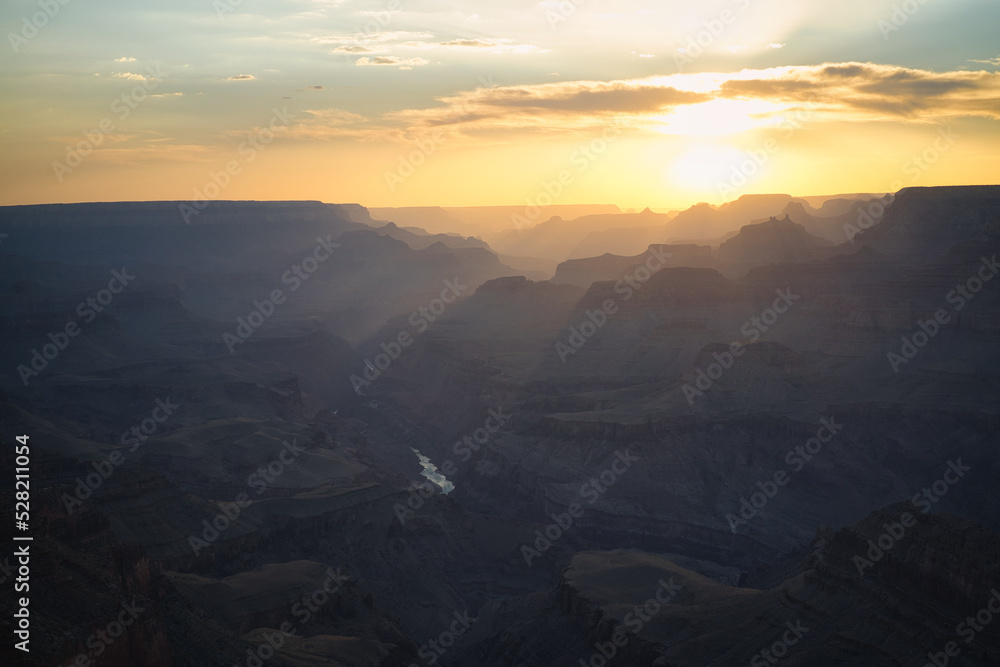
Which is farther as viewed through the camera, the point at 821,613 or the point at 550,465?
the point at 550,465

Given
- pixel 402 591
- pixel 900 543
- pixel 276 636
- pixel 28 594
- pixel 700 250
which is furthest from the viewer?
pixel 700 250

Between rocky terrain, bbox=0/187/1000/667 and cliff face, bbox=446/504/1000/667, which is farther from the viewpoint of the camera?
rocky terrain, bbox=0/187/1000/667

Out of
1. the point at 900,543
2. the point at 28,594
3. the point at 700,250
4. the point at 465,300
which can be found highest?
the point at 28,594

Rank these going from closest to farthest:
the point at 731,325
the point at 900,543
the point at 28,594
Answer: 1. the point at 28,594
2. the point at 900,543
3. the point at 731,325

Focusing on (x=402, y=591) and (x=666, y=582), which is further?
(x=402, y=591)

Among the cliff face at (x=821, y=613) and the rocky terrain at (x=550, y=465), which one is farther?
the rocky terrain at (x=550, y=465)

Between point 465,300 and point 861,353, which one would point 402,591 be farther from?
point 465,300

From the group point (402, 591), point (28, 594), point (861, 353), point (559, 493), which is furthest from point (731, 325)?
point (28, 594)

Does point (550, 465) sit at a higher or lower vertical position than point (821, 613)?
lower
